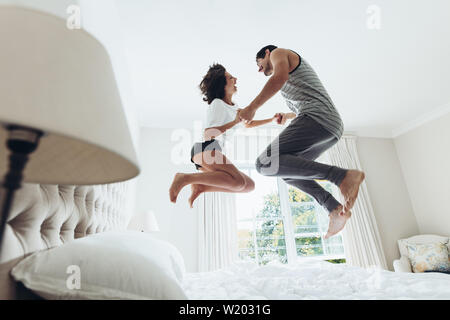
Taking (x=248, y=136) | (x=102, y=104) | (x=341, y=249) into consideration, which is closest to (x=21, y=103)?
(x=102, y=104)

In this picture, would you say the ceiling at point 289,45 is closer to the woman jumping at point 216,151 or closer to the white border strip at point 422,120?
the white border strip at point 422,120

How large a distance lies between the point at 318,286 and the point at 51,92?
1.39 m

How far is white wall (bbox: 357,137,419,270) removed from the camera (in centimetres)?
Answer: 419

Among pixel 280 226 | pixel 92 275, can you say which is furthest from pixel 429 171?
pixel 92 275

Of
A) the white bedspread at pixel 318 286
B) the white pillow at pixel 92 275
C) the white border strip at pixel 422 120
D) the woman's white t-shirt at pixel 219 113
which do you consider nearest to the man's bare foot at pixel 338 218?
the white bedspread at pixel 318 286

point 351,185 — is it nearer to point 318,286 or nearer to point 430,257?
point 318,286

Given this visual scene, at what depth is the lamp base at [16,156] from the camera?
1.48ft

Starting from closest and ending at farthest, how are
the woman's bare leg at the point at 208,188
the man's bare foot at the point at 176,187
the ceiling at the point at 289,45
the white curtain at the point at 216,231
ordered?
1. the man's bare foot at the point at 176,187
2. the woman's bare leg at the point at 208,188
3. the ceiling at the point at 289,45
4. the white curtain at the point at 216,231

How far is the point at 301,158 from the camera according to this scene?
1361 mm

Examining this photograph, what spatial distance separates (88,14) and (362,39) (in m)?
2.52

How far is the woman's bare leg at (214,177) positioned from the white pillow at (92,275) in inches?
30.3

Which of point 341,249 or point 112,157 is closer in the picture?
point 112,157
